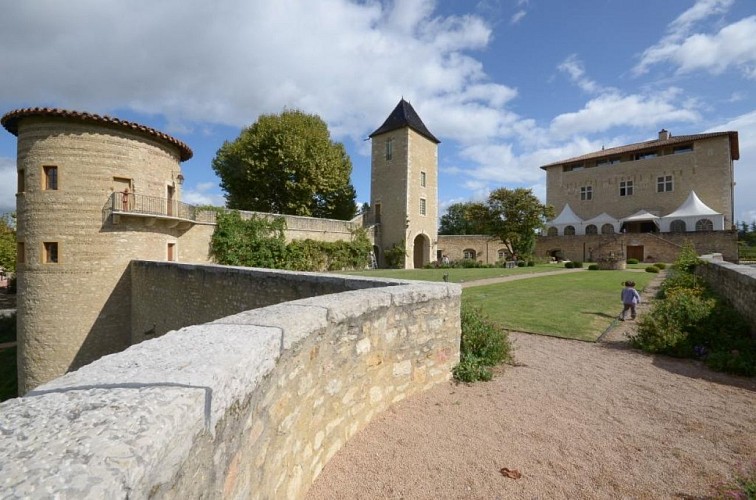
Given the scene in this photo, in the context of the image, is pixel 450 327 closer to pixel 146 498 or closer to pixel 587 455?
pixel 587 455

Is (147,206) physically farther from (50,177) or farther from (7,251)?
(7,251)

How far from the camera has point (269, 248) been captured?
20703 mm

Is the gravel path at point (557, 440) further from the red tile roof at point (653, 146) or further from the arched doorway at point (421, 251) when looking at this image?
the red tile roof at point (653, 146)

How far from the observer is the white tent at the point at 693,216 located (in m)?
30.9

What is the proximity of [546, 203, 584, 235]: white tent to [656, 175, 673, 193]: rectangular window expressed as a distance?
7549 millimetres

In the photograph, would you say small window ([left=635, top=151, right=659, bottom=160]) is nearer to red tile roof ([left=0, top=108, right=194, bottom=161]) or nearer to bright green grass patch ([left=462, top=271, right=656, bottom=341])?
bright green grass patch ([left=462, top=271, right=656, bottom=341])

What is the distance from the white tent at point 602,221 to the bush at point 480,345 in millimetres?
38008

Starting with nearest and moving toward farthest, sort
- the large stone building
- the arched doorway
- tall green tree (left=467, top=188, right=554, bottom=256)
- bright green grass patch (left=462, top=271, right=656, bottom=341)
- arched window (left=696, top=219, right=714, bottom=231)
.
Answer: bright green grass patch (left=462, top=271, right=656, bottom=341), tall green tree (left=467, top=188, right=554, bottom=256), the arched doorway, arched window (left=696, top=219, right=714, bottom=231), the large stone building

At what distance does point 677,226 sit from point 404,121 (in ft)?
90.0

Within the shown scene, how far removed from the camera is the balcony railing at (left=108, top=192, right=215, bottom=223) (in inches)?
512

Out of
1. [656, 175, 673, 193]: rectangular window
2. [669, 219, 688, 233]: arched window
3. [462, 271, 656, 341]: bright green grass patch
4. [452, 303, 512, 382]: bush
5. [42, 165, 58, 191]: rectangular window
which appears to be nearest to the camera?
[452, 303, 512, 382]: bush

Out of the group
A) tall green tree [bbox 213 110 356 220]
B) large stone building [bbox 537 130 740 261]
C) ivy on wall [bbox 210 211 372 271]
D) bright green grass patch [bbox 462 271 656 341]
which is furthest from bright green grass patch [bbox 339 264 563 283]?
large stone building [bbox 537 130 740 261]

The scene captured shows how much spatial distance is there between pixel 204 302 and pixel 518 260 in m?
26.6

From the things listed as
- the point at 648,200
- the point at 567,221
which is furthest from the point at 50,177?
the point at 648,200
